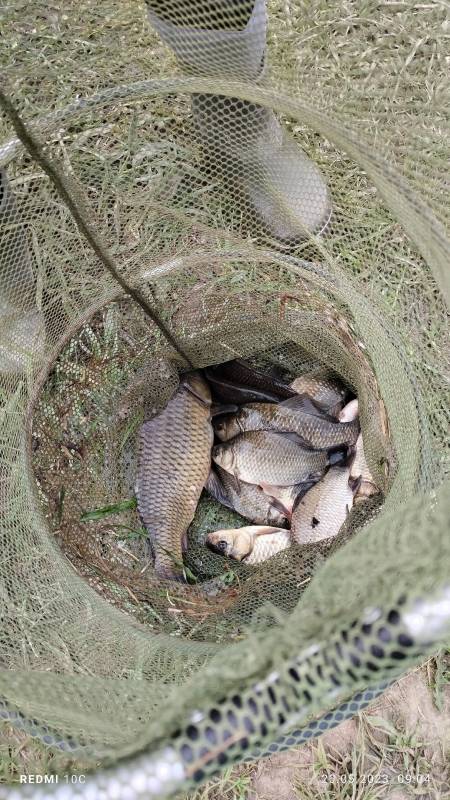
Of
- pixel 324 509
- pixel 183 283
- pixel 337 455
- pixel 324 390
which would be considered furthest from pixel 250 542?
pixel 183 283

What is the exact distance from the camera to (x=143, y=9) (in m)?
1.03

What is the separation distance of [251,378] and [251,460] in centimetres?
20

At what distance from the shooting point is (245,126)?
3.83 ft

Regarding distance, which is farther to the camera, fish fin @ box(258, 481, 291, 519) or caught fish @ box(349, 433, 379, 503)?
fish fin @ box(258, 481, 291, 519)

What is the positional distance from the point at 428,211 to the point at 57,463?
0.89 meters

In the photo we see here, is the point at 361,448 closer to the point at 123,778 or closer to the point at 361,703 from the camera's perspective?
the point at 361,703

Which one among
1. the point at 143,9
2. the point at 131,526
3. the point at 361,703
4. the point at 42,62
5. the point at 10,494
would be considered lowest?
the point at 131,526

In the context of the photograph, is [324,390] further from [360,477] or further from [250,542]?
[250,542]

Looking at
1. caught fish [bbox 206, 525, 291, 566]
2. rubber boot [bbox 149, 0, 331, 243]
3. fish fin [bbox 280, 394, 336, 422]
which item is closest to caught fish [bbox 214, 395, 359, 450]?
fish fin [bbox 280, 394, 336, 422]

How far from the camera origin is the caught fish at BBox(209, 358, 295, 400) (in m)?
1.54

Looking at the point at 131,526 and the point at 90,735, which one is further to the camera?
the point at 131,526

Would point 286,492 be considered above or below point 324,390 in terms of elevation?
below

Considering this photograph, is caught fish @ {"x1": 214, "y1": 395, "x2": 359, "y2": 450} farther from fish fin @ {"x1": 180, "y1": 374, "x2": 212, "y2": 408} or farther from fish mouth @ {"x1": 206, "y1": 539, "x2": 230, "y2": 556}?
fish mouth @ {"x1": 206, "y1": 539, "x2": 230, "y2": 556}

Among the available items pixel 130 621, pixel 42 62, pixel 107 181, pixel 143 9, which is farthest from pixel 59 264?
pixel 130 621
